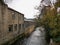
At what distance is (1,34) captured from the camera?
21.0 meters

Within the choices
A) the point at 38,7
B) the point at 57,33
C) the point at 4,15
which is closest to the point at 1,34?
A: the point at 4,15

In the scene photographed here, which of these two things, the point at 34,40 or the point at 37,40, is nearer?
the point at 37,40

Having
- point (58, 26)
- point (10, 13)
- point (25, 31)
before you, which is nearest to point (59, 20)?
point (58, 26)

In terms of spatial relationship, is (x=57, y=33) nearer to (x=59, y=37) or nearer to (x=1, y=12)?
(x=59, y=37)

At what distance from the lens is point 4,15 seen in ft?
72.8

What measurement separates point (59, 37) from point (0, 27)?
8421mm

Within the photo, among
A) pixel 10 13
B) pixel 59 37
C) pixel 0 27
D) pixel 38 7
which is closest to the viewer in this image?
pixel 59 37

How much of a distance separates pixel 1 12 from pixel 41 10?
626 inches

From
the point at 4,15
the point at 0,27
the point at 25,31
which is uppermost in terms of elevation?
the point at 4,15

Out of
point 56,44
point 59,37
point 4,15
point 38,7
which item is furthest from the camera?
point 38,7

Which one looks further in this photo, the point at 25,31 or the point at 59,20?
the point at 25,31

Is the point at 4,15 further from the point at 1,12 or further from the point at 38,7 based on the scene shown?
the point at 38,7

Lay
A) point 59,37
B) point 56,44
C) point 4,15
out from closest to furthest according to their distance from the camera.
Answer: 1. point 56,44
2. point 59,37
3. point 4,15

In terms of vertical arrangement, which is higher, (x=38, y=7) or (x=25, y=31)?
(x=38, y=7)
